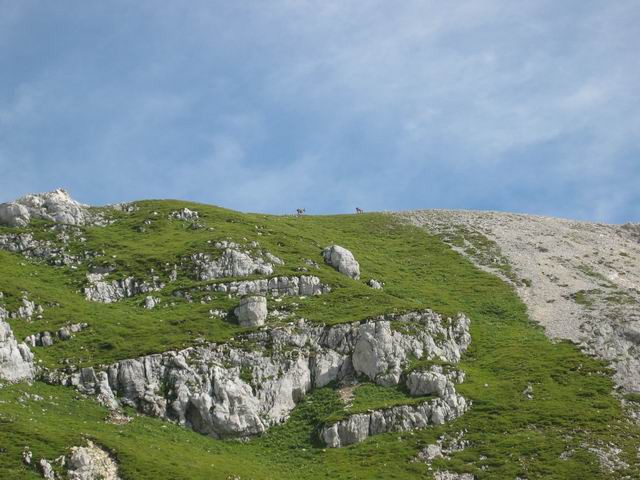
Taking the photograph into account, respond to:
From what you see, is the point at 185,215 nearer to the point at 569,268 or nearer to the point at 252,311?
the point at 252,311

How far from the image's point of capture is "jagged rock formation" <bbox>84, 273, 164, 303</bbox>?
313 ft

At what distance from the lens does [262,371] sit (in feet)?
270

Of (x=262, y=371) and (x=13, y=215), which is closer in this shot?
(x=262, y=371)

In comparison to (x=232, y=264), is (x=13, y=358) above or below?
below

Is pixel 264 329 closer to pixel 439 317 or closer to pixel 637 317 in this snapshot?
pixel 439 317

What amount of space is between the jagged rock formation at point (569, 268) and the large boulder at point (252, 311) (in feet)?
120

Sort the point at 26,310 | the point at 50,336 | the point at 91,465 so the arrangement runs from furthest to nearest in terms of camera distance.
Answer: the point at 26,310 → the point at 50,336 → the point at 91,465

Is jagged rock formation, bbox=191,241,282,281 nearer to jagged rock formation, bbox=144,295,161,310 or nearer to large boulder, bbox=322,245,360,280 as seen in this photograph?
jagged rock formation, bbox=144,295,161,310

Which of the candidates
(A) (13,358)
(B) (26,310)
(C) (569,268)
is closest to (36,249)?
(B) (26,310)

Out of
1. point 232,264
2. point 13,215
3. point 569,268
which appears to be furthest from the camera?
point 569,268

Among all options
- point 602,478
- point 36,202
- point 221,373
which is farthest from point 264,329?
point 36,202

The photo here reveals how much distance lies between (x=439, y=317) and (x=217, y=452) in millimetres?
32693

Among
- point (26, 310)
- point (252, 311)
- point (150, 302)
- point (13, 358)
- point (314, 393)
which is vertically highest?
point (150, 302)

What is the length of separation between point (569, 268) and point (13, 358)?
274ft
